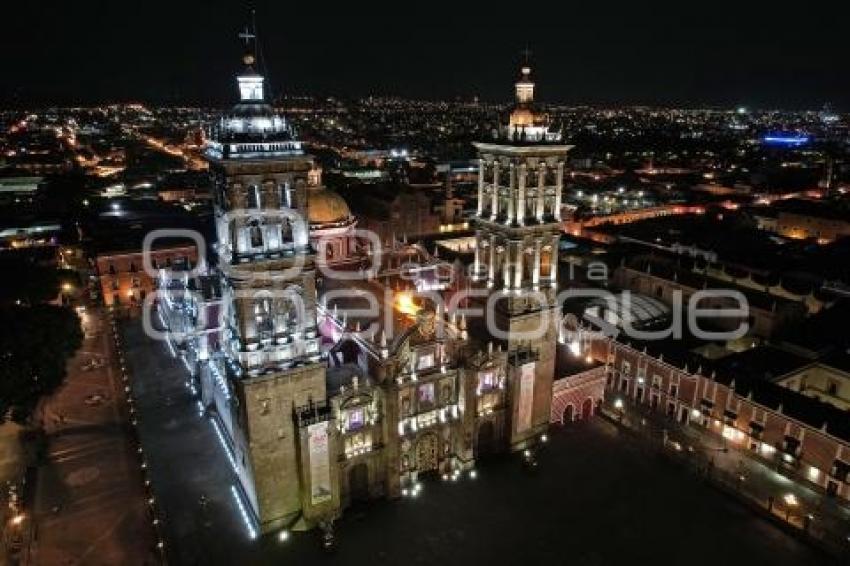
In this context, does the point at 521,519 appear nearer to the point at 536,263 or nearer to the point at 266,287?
the point at 536,263

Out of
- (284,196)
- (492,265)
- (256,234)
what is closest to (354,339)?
(256,234)

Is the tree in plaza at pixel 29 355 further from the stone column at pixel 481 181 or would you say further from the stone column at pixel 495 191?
the stone column at pixel 495 191

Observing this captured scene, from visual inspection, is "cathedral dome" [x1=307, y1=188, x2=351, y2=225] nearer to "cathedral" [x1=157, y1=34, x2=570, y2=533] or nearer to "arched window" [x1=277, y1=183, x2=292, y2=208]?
"cathedral" [x1=157, y1=34, x2=570, y2=533]

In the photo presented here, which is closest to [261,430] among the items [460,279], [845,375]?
[460,279]

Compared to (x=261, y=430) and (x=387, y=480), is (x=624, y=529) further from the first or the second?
(x=261, y=430)

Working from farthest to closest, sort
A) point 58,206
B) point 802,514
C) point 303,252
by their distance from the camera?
point 58,206, point 802,514, point 303,252
